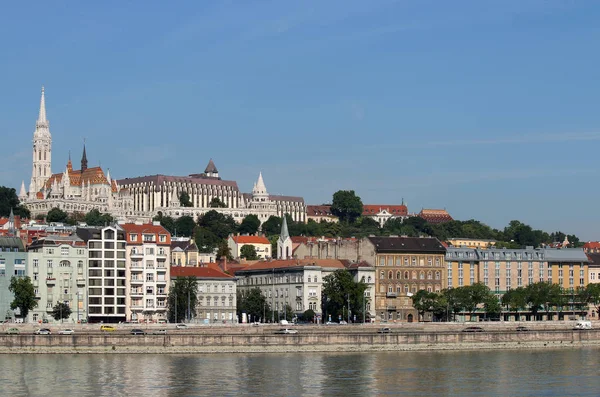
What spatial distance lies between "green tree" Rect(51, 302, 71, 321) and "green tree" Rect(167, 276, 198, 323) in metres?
8.83

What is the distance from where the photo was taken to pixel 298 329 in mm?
91875

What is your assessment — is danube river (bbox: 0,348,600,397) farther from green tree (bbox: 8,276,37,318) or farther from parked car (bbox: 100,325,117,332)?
green tree (bbox: 8,276,37,318)

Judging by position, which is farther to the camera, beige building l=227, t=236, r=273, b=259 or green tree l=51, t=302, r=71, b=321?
beige building l=227, t=236, r=273, b=259

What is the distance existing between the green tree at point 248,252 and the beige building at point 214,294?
135 ft

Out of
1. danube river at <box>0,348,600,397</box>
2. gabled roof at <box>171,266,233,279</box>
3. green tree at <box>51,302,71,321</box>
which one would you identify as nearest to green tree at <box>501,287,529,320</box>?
gabled roof at <box>171,266,233,279</box>

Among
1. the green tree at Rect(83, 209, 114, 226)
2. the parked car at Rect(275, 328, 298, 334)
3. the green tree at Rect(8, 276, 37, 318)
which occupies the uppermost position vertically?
the green tree at Rect(83, 209, 114, 226)

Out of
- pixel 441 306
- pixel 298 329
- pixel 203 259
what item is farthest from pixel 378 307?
pixel 203 259

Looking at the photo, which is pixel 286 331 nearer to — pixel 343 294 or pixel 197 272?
pixel 343 294

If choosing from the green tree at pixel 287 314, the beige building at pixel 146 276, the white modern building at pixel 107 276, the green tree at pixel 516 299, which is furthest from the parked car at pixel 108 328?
the green tree at pixel 516 299

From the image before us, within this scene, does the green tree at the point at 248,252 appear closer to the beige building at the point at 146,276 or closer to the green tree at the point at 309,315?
the green tree at the point at 309,315

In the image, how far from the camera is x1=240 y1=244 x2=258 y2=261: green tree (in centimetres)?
15312

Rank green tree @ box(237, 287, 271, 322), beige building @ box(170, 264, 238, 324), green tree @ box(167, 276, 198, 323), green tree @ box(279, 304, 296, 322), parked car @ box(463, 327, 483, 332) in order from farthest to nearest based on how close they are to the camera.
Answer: green tree @ box(279, 304, 296, 322) < green tree @ box(237, 287, 271, 322) < beige building @ box(170, 264, 238, 324) < green tree @ box(167, 276, 198, 323) < parked car @ box(463, 327, 483, 332)

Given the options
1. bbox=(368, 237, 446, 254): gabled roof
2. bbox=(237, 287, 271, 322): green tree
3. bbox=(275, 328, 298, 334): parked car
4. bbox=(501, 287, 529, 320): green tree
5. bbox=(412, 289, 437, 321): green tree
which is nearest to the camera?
bbox=(275, 328, 298, 334): parked car

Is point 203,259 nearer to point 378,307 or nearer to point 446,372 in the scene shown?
point 378,307
